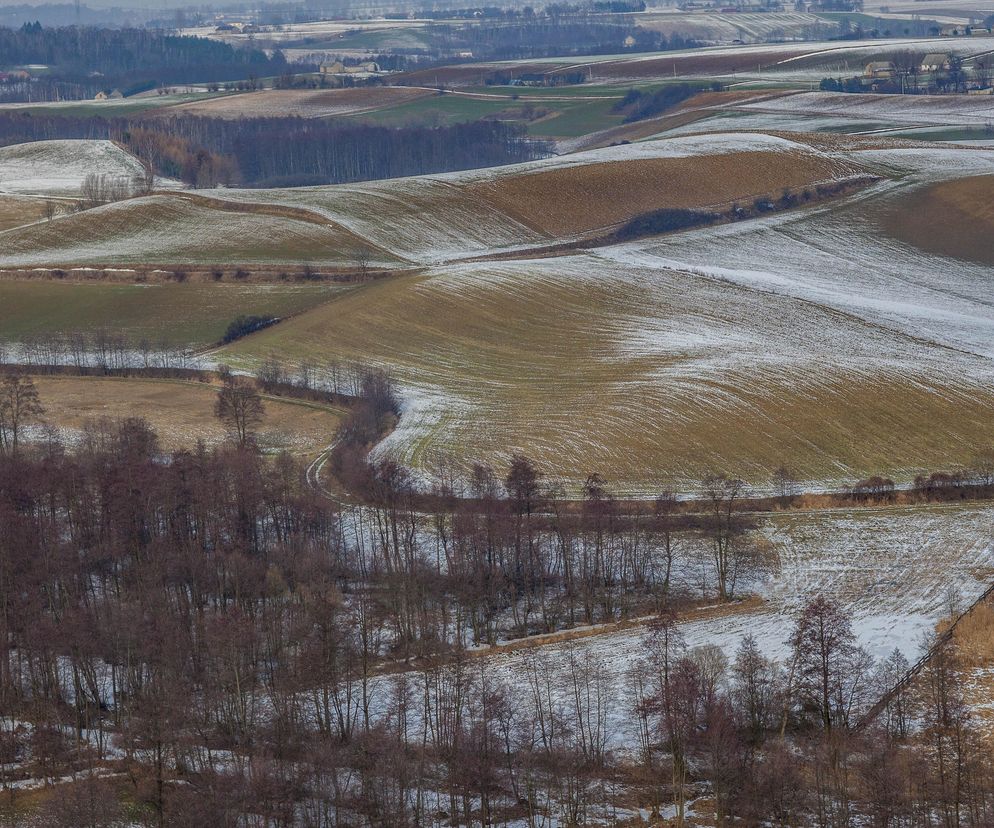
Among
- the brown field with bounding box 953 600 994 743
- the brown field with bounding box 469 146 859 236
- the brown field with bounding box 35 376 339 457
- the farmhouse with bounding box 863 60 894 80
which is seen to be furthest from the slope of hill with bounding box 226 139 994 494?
the farmhouse with bounding box 863 60 894 80

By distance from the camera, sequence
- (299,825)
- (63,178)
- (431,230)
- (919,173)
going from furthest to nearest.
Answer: (63,178) → (919,173) → (431,230) → (299,825)

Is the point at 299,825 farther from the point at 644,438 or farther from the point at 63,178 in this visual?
the point at 63,178

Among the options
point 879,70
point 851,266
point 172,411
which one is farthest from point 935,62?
point 172,411

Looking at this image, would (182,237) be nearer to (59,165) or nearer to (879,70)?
(59,165)

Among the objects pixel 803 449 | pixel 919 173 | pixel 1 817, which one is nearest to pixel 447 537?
pixel 803 449

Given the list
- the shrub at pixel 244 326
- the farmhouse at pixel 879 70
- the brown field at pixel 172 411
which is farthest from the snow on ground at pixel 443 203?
the farmhouse at pixel 879 70

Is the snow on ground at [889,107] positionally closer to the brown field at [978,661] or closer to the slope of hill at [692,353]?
the slope of hill at [692,353]
